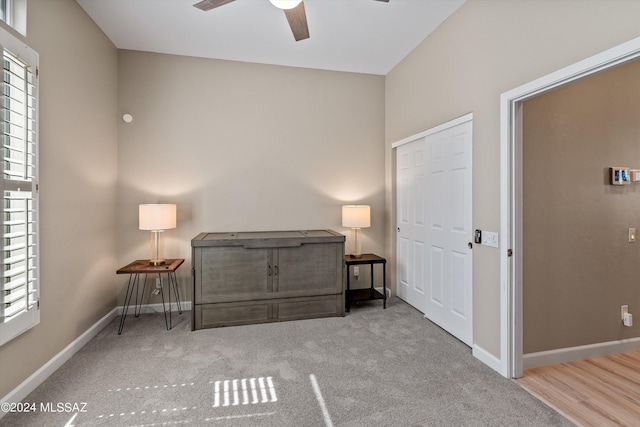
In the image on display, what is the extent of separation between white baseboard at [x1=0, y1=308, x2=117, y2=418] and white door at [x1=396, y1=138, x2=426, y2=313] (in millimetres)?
3454

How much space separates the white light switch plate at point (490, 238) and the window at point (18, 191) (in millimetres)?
3297

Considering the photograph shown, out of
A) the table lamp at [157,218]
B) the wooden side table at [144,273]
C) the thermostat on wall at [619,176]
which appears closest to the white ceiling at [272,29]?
the table lamp at [157,218]

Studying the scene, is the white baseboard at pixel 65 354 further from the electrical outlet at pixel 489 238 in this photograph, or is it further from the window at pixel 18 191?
the electrical outlet at pixel 489 238

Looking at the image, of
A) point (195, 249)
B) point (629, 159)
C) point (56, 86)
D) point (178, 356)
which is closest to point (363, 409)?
point (178, 356)

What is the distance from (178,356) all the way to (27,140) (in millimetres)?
1959

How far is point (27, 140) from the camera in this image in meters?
2.08

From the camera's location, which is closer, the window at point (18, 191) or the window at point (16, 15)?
the window at point (18, 191)

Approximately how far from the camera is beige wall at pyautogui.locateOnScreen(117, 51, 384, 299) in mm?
3668

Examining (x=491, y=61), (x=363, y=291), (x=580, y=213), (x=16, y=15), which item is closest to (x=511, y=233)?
(x=580, y=213)

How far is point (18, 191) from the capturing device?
6.57ft

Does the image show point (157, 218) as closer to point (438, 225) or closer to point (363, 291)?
point (363, 291)

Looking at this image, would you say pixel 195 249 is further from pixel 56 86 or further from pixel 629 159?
pixel 629 159

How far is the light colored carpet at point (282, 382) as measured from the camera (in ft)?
6.18

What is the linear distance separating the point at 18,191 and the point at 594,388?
13.5ft
